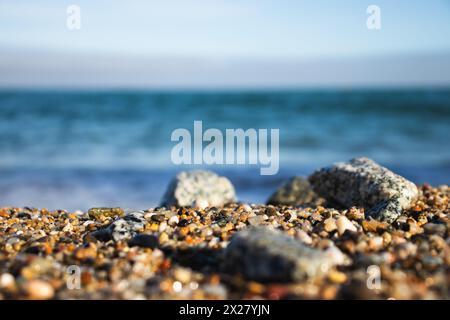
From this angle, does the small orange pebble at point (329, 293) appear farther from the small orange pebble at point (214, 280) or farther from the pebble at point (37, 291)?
the pebble at point (37, 291)

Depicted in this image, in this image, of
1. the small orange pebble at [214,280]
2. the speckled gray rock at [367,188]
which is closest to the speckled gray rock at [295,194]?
the speckled gray rock at [367,188]

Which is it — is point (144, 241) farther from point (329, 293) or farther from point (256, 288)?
point (329, 293)

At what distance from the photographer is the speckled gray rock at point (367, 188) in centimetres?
380

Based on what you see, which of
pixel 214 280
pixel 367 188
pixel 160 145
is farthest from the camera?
pixel 160 145

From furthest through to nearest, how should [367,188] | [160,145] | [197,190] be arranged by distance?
[160,145]
[197,190]
[367,188]

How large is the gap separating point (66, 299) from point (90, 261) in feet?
1.37

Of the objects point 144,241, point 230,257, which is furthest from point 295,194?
point 230,257

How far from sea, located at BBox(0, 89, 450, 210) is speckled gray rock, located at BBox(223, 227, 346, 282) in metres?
4.68

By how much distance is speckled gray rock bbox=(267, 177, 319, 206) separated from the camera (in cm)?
530

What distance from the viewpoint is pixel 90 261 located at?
2.64m

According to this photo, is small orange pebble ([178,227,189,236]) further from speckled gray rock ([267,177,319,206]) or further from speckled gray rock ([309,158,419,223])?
speckled gray rock ([267,177,319,206])

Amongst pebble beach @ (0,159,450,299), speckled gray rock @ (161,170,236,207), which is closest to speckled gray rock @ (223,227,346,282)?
pebble beach @ (0,159,450,299)

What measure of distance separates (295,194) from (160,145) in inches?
322

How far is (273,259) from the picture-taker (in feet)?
7.39
